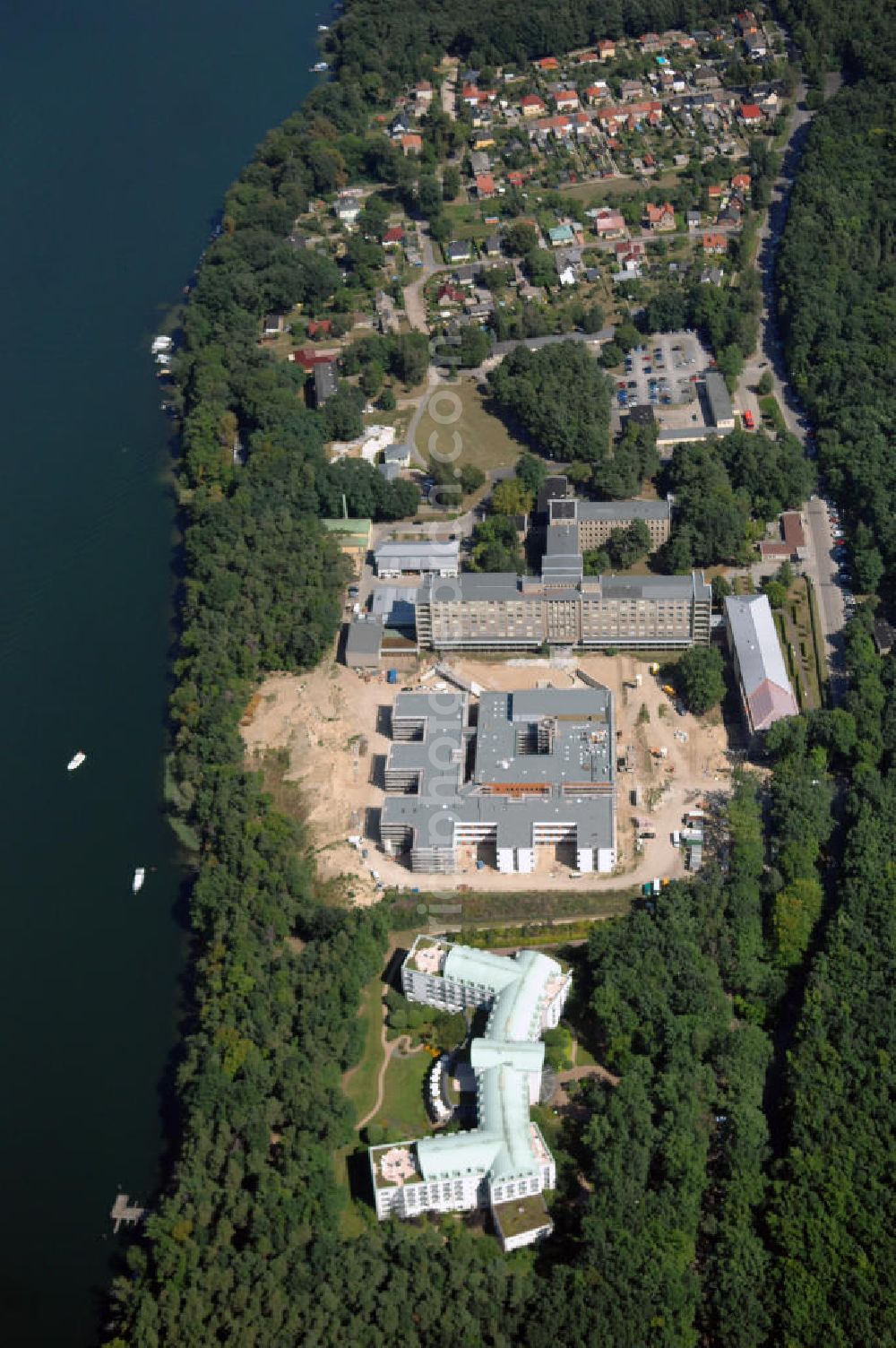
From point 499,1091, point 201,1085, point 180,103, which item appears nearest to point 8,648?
point 201,1085

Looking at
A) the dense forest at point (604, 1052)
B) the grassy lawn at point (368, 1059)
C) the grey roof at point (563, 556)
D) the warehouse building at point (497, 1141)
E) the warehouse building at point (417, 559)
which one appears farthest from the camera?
the warehouse building at point (417, 559)

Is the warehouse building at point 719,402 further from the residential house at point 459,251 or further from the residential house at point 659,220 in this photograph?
the residential house at point 459,251

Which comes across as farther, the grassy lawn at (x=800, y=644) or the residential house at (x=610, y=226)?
the residential house at (x=610, y=226)

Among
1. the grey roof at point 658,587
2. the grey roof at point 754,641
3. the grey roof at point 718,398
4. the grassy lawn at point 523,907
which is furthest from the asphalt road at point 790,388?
the grassy lawn at point 523,907

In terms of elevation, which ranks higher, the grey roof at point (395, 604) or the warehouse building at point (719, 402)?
the warehouse building at point (719, 402)

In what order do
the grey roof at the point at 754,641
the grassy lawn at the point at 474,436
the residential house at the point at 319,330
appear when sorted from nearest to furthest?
the grey roof at the point at 754,641, the grassy lawn at the point at 474,436, the residential house at the point at 319,330

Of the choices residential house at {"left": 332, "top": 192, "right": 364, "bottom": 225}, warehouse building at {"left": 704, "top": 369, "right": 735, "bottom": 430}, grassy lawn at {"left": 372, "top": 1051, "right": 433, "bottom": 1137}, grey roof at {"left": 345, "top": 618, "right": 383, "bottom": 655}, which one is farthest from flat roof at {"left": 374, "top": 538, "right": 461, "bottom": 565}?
residential house at {"left": 332, "top": 192, "right": 364, "bottom": 225}
